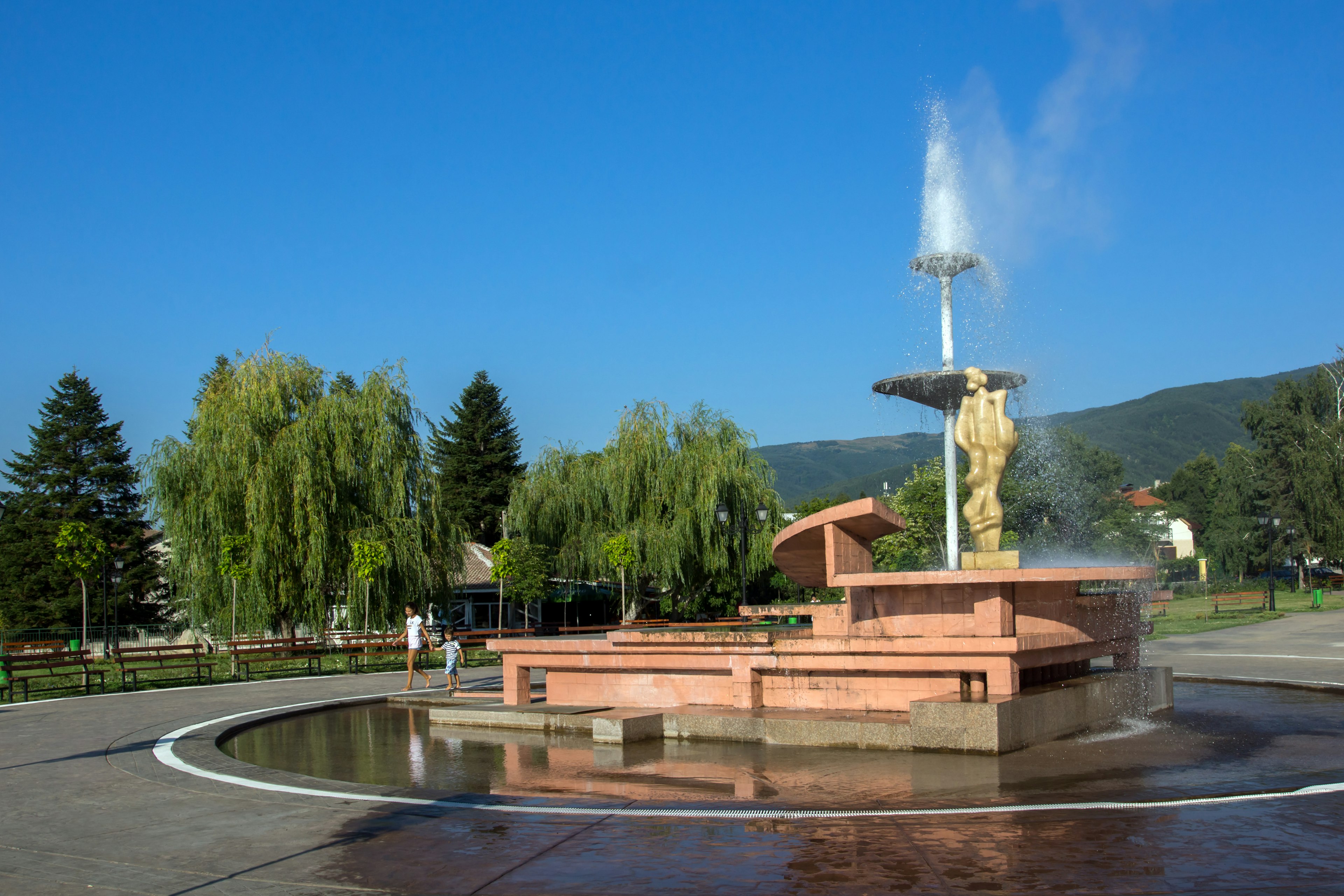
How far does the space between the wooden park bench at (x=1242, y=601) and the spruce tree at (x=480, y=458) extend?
123 feet

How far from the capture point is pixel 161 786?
902cm

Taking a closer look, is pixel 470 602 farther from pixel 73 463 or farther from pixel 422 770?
pixel 422 770

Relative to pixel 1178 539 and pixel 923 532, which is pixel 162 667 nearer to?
pixel 923 532

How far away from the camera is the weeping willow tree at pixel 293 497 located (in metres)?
25.0

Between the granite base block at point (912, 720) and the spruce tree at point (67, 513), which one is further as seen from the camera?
the spruce tree at point (67, 513)

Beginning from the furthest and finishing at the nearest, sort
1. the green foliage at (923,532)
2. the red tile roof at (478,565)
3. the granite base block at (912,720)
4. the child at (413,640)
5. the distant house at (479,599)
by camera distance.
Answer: the green foliage at (923,532) < the red tile roof at (478,565) < the distant house at (479,599) < the child at (413,640) < the granite base block at (912,720)

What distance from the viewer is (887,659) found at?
1133 centimetres

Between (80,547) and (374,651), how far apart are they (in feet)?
30.0

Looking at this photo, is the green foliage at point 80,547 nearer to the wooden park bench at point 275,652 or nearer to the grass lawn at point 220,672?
the grass lawn at point 220,672

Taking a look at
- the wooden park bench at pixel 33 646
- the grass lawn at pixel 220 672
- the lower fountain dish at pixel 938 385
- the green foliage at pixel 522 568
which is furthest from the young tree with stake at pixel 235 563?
the lower fountain dish at pixel 938 385

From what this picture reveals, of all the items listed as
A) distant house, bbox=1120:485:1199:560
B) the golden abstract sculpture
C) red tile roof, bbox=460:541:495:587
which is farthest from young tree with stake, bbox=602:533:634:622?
distant house, bbox=1120:485:1199:560

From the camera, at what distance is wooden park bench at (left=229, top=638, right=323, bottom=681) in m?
21.0

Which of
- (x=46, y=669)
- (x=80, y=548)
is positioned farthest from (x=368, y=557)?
(x=80, y=548)

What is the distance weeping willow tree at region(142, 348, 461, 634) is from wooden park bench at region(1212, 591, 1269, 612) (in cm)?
3370
